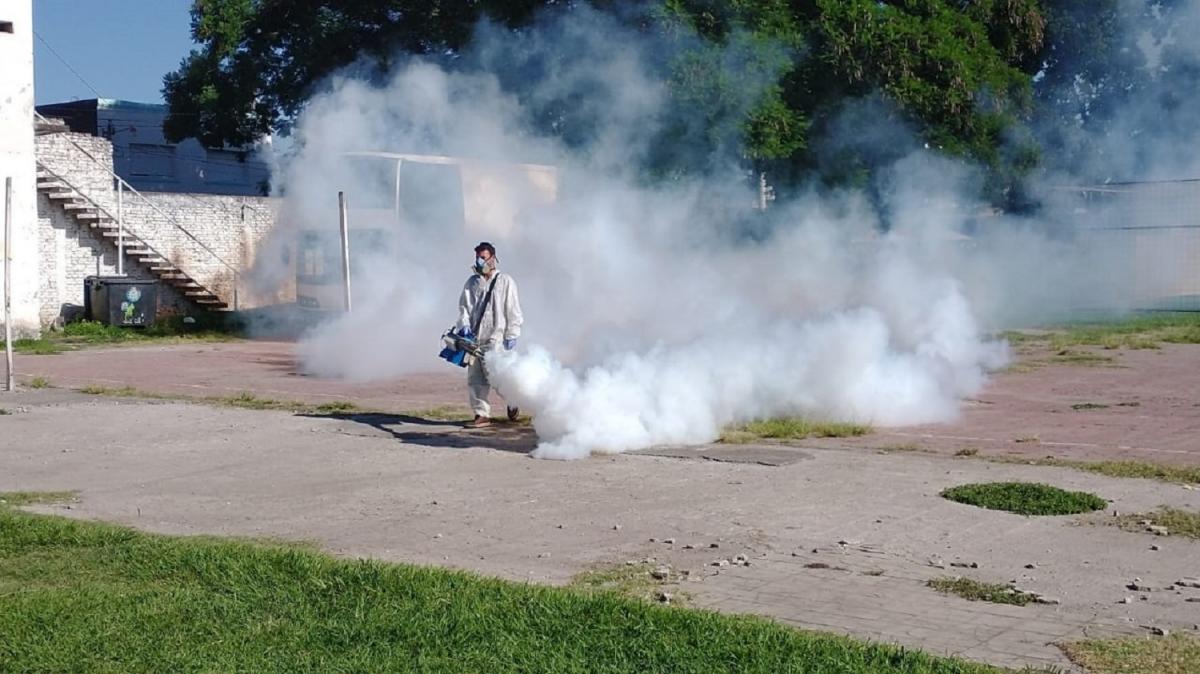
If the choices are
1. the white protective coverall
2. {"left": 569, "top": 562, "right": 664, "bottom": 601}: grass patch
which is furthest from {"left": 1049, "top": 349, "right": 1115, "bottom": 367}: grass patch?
{"left": 569, "top": 562, "right": 664, "bottom": 601}: grass patch

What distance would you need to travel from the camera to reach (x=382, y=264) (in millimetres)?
22297

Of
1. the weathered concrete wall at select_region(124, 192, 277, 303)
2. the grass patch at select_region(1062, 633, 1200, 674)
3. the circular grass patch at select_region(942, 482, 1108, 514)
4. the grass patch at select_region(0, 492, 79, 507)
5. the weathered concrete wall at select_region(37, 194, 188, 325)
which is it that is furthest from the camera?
the weathered concrete wall at select_region(124, 192, 277, 303)

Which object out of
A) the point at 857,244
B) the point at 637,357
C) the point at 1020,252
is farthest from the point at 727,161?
the point at 637,357

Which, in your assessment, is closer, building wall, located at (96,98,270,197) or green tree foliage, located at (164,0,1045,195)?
green tree foliage, located at (164,0,1045,195)

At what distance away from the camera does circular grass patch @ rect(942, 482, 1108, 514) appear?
948 centimetres

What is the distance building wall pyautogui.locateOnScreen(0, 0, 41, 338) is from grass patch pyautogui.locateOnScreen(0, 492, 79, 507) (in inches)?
749

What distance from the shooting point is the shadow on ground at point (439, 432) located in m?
13.1

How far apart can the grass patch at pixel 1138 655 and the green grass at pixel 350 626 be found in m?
0.55

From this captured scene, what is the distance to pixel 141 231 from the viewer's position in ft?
112

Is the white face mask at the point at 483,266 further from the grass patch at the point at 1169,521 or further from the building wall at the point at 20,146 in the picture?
the building wall at the point at 20,146

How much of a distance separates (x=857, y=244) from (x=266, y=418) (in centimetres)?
969

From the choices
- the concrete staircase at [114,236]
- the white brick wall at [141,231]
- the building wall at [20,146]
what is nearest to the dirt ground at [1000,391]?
the building wall at [20,146]

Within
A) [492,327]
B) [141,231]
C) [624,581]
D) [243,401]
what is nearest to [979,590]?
[624,581]

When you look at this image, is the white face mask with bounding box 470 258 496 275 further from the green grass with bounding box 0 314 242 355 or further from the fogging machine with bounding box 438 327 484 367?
the green grass with bounding box 0 314 242 355
